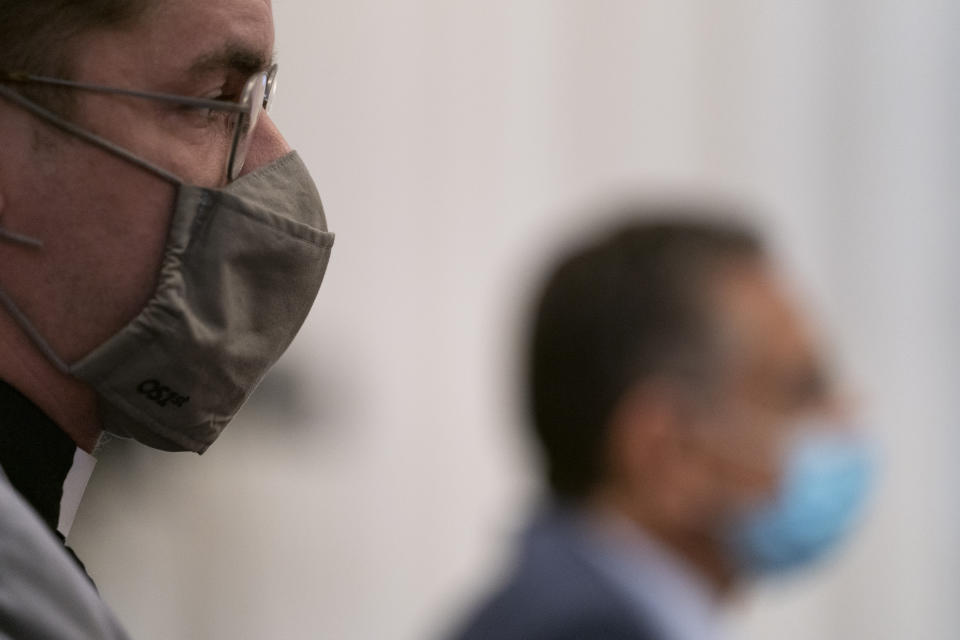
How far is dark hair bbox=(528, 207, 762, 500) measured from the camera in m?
1.68

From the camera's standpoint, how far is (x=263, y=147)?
1.23 meters

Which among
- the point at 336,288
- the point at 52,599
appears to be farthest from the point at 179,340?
the point at 336,288

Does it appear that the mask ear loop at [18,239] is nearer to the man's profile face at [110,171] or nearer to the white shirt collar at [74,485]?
the man's profile face at [110,171]

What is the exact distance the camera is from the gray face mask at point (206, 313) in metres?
1.09

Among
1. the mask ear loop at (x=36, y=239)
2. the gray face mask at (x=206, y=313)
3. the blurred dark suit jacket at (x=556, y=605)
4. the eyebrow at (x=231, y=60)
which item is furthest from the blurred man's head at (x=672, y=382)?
the mask ear loop at (x=36, y=239)

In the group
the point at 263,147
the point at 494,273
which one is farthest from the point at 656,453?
the point at 494,273

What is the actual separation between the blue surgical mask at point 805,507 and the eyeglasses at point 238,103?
88 cm

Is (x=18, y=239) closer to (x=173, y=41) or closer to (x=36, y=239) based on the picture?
(x=36, y=239)

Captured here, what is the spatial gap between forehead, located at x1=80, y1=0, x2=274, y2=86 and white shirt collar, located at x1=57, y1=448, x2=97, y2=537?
0.35 metres

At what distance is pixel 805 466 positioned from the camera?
179cm

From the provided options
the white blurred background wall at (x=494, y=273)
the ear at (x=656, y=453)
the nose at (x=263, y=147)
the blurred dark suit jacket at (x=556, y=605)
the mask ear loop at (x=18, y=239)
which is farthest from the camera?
the white blurred background wall at (x=494, y=273)

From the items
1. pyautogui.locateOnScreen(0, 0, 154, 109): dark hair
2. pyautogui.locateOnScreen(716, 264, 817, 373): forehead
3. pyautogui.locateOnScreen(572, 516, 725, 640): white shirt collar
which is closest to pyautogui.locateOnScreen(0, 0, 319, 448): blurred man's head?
pyautogui.locateOnScreen(0, 0, 154, 109): dark hair

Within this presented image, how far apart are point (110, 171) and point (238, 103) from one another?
148 millimetres

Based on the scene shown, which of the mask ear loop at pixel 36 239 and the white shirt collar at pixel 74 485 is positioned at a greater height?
the mask ear loop at pixel 36 239
